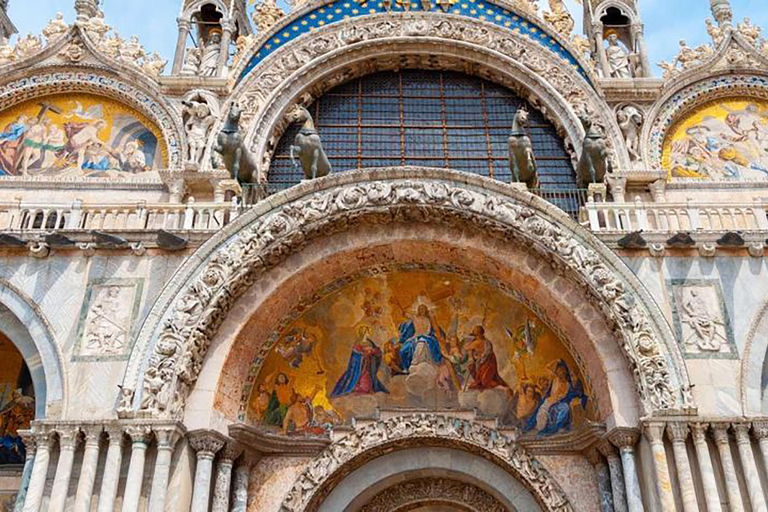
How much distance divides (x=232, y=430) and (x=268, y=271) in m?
2.25

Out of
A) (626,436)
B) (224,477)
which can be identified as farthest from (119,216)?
(626,436)

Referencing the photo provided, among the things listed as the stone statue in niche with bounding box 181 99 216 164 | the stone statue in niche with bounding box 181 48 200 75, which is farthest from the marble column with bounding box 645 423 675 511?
the stone statue in niche with bounding box 181 48 200 75

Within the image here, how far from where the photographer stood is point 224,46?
598 inches

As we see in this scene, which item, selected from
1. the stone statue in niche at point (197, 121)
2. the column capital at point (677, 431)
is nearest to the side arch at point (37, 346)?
the stone statue in niche at point (197, 121)

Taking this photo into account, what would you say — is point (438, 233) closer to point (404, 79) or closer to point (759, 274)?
point (759, 274)

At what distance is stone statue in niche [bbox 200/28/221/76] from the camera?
14898mm

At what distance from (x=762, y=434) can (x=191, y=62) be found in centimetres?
1232

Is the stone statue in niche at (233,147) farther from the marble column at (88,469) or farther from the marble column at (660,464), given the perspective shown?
the marble column at (660,464)

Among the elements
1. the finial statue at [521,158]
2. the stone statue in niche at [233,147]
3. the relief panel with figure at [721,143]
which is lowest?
the finial statue at [521,158]

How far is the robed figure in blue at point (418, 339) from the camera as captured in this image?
11000 mm

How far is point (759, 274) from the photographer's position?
9914mm

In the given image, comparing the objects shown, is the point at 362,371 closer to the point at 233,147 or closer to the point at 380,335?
the point at 380,335

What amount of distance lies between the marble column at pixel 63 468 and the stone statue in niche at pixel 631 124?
10.6 meters

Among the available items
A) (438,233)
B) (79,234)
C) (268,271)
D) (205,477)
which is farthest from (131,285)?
(438,233)
